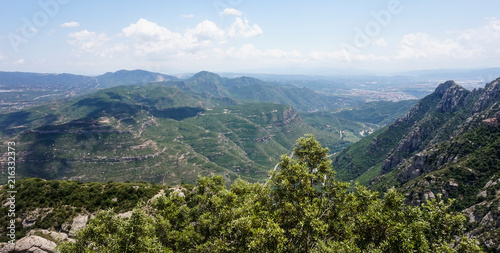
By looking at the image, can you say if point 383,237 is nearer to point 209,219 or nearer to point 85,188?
point 209,219

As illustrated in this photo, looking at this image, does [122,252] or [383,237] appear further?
[122,252]

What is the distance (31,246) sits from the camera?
128 ft

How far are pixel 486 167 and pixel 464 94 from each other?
148m

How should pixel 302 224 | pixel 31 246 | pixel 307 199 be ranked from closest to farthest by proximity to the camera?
pixel 302 224
pixel 307 199
pixel 31 246

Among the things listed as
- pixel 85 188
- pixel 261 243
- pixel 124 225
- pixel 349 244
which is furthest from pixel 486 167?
pixel 85 188

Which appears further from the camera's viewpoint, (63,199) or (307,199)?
(63,199)

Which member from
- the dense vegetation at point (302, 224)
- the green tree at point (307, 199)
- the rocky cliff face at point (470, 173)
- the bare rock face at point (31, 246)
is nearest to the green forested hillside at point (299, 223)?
the dense vegetation at point (302, 224)

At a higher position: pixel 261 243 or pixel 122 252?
pixel 261 243

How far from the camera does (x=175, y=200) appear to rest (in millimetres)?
38781

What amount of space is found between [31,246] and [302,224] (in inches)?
2035

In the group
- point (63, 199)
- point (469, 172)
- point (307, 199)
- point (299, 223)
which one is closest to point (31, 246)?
point (63, 199)

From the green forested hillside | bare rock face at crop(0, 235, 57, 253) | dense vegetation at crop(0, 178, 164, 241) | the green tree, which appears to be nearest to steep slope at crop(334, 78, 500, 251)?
the green forested hillside

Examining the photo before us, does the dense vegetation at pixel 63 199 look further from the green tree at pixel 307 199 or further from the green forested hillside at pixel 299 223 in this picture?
the green tree at pixel 307 199

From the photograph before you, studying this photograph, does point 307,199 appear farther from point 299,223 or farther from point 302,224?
point 302,224
